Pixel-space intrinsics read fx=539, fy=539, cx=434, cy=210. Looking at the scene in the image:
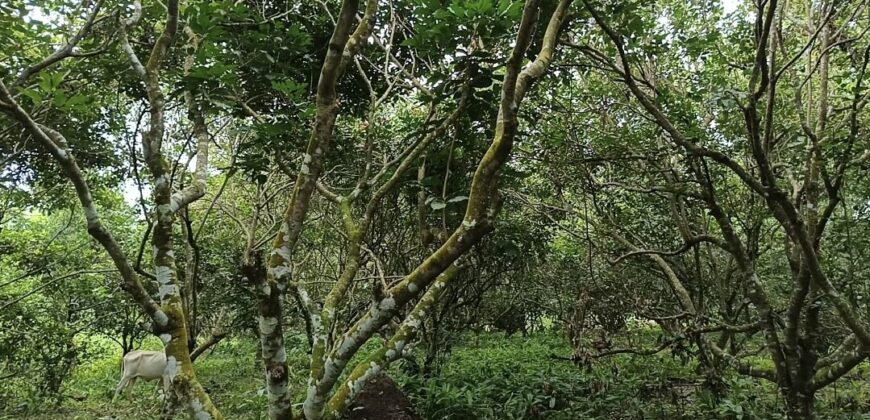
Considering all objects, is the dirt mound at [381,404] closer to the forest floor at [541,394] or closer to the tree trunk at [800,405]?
the forest floor at [541,394]

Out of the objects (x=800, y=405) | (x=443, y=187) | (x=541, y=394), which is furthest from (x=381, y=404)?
(x=800, y=405)

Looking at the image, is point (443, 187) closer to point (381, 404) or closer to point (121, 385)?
point (381, 404)

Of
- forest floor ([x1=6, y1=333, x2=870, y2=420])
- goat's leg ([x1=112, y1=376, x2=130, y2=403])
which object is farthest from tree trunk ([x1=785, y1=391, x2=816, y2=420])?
goat's leg ([x1=112, y1=376, x2=130, y2=403])

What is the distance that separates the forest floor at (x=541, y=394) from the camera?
6059 millimetres

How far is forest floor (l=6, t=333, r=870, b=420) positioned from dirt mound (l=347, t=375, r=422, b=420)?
0.45 metres

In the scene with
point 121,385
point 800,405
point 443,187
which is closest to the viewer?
point 443,187

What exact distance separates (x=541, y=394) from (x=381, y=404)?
216 centimetres

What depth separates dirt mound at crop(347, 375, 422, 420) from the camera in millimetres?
5418

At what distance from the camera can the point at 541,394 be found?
6.63 meters

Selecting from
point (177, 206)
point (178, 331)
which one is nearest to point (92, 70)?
point (177, 206)

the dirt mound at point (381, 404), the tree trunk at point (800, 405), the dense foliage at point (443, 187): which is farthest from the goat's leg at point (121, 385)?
the tree trunk at point (800, 405)

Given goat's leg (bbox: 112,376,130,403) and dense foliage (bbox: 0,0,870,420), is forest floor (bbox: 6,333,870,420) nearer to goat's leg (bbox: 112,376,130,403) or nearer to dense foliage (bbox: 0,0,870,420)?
dense foliage (bbox: 0,0,870,420)

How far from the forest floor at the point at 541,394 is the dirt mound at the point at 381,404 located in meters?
0.45

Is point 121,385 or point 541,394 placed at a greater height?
point 541,394
